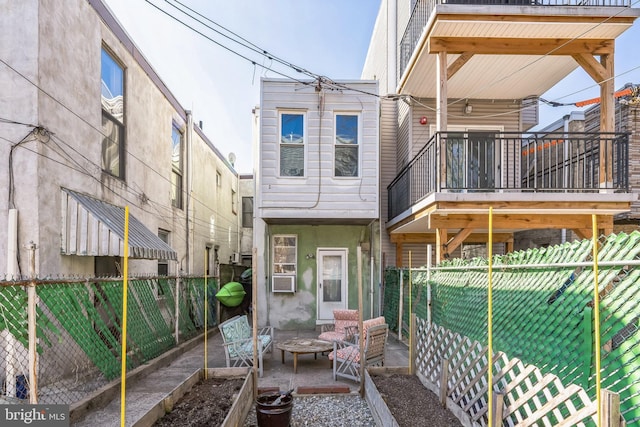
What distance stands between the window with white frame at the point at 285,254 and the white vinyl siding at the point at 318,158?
4.94ft

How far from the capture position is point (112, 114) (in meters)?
7.33

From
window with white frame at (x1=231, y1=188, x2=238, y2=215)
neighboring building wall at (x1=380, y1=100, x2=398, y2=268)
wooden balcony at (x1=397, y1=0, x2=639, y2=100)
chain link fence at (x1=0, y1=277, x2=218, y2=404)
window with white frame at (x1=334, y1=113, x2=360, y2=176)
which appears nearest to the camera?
chain link fence at (x1=0, y1=277, x2=218, y2=404)

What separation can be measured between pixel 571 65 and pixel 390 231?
562 centimetres

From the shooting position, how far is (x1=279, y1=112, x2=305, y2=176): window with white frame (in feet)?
29.3

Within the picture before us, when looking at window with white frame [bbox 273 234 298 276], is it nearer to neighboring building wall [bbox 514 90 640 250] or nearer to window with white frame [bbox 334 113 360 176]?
window with white frame [bbox 334 113 360 176]

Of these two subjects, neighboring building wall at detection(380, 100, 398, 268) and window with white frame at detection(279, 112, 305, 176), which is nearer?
window with white frame at detection(279, 112, 305, 176)

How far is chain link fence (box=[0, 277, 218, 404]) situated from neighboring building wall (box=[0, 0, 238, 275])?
902mm

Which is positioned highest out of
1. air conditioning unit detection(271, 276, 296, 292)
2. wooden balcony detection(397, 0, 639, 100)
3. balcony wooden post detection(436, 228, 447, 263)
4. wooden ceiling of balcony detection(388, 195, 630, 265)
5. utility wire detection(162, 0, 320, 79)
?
utility wire detection(162, 0, 320, 79)

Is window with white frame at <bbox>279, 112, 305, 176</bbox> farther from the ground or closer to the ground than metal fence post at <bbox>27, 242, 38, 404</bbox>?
farther from the ground

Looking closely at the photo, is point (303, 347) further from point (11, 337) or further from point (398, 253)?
point (398, 253)

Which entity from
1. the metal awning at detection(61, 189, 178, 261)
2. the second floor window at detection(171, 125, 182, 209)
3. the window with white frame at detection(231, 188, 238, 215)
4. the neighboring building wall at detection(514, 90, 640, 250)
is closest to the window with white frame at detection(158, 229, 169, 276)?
the second floor window at detection(171, 125, 182, 209)

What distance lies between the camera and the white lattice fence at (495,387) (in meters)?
2.50

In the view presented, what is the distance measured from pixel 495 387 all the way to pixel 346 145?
672cm

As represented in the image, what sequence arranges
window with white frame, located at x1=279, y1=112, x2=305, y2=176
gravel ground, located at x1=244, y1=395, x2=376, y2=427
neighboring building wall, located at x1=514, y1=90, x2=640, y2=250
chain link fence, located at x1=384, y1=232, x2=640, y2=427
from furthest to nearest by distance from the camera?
neighboring building wall, located at x1=514, y1=90, x2=640, y2=250 → window with white frame, located at x1=279, y1=112, x2=305, y2=176 → gravel ground, located at x1=244, y1=395, x2=376, y2=427 → chain link fence, located at x1=384, y1=232, x2=640, y2=427
